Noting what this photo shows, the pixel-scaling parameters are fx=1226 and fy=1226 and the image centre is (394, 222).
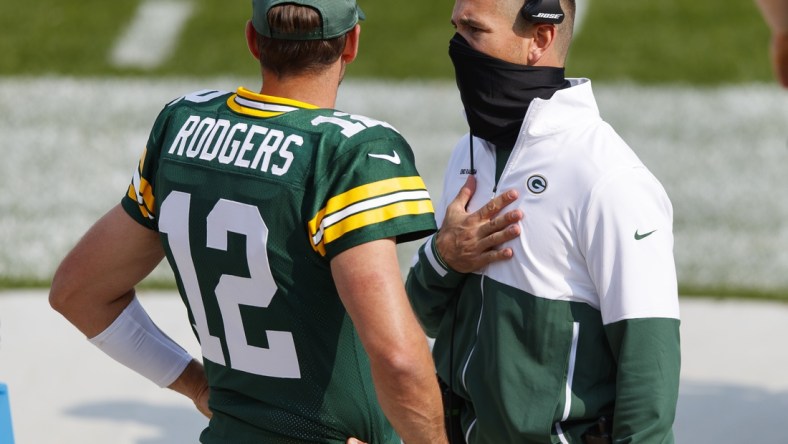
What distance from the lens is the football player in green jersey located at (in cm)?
242

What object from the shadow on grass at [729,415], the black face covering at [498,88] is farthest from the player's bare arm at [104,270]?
the shadow on grass at [729,415]

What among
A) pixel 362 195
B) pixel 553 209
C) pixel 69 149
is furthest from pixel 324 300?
pixel 69 149

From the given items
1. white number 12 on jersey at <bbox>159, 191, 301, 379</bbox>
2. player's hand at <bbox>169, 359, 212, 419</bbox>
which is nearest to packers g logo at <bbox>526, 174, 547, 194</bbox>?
white number 12 on jersey at <bbox>159, 191, 301, 379</bbox>

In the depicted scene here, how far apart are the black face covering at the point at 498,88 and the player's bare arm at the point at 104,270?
2.68ft

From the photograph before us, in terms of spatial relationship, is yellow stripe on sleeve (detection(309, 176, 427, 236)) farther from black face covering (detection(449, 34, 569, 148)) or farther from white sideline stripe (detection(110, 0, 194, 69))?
white sideline stripe (detection(110, 0, 194, 69))

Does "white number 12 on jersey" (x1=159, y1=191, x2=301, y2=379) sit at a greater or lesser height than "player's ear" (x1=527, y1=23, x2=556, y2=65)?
lesser

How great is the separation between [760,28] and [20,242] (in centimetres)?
599

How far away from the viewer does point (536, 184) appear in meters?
2.72

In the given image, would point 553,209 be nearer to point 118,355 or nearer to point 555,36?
point 555,36

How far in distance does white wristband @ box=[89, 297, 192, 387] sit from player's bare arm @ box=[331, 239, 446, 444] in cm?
76

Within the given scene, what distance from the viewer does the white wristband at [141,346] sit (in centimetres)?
298

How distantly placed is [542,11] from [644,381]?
867 millimetres

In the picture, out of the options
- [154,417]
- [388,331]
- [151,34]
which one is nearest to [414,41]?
[151,34]

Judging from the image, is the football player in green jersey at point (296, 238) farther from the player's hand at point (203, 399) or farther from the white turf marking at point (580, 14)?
the white turf marking at point (580, 14)
